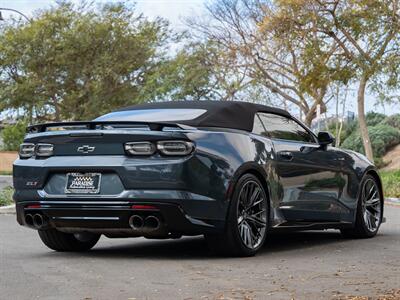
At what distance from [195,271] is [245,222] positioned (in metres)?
1.08

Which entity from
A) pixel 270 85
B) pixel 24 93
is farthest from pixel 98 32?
pixel 270 85

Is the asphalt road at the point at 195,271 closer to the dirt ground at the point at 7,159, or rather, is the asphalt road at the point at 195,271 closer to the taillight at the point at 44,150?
the taillight at the point at 44,150

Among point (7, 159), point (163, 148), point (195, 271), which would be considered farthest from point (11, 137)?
point (195, 271)

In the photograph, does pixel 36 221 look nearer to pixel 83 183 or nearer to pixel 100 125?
pixel 83 183

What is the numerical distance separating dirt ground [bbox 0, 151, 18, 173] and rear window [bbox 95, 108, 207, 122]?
38.6m

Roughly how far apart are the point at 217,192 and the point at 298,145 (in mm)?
1698

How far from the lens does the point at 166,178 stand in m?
7.42

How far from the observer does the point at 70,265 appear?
7480 mm

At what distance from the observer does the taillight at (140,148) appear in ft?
24.7

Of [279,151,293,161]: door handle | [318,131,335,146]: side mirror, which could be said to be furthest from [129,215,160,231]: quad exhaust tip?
[318,131,335,146]: side mirror

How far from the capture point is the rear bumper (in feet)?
24.4

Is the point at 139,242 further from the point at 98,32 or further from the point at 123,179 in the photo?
the point at 98,32

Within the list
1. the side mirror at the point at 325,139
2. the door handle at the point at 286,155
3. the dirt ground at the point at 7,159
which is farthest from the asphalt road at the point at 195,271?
the dirt ground at the point at 7,159

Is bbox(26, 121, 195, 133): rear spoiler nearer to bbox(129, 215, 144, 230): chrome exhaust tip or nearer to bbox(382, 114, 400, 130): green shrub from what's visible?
bbox(129, 215, 144, 230): chrome exhaust tip
